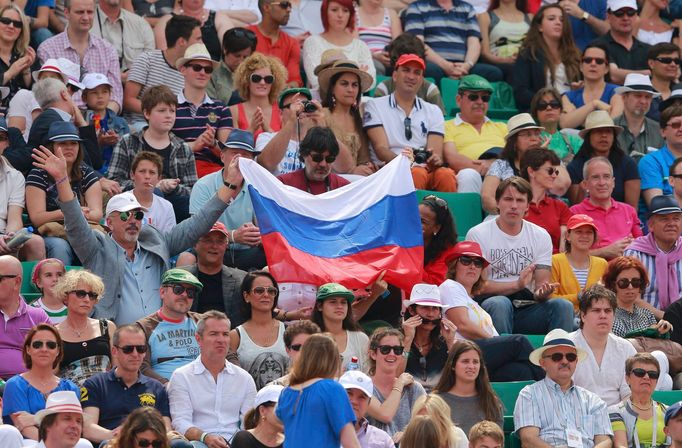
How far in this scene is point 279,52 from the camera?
52.4ft

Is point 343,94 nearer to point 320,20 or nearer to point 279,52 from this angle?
point 279,52

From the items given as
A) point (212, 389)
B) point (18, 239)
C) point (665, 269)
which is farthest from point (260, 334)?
point (665, 269)

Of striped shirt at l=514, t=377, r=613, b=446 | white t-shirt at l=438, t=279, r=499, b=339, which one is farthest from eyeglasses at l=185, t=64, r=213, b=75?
striped shirt at l=514, t=377, r=613, b=446

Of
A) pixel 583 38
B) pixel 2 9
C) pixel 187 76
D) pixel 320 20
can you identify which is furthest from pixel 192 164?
pixel 583 38

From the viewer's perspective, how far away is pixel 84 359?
11.0 meters

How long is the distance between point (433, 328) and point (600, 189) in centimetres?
305

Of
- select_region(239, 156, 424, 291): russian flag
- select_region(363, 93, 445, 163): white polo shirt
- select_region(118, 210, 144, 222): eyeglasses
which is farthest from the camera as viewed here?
select_region(363, 93, 445, 163): white polo shirt

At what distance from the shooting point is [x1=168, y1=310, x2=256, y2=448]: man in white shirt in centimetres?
1065

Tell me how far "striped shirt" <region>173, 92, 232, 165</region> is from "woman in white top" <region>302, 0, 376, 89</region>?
1591 mm

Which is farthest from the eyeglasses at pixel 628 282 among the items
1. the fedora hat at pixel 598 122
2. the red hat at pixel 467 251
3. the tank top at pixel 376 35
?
the tank top at pixel 376 35

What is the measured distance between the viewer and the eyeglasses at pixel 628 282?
41.2ft

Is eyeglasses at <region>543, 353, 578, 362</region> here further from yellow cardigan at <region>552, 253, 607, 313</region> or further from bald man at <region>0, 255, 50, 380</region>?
bald man at <region>0, 255, 50, 380</region>

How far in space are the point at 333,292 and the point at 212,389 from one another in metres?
1.14

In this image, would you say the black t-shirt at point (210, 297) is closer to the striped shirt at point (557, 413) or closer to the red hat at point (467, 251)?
the red hat at point (467, 251)
